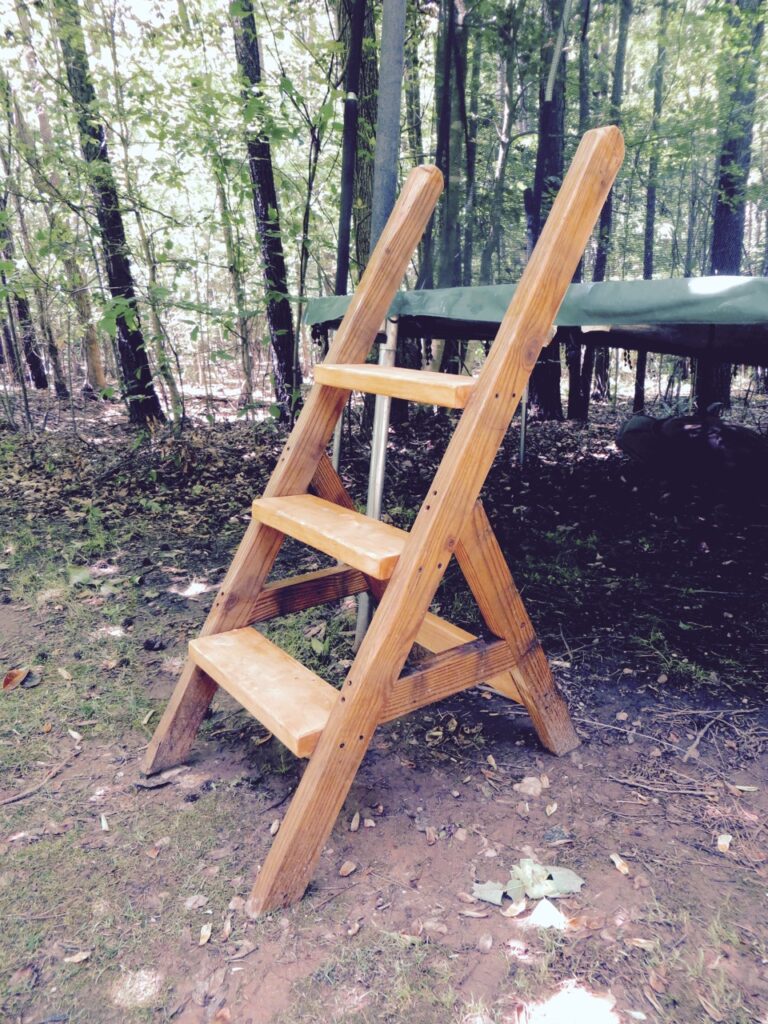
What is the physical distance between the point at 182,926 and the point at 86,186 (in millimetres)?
6761

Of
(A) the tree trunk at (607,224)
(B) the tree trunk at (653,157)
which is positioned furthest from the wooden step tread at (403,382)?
(A) the tree trunk at (607,224)

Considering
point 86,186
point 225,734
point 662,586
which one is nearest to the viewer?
point 225,734

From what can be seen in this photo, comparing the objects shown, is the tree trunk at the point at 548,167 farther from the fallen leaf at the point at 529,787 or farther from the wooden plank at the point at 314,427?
the fallen leaf at the point at 529,787

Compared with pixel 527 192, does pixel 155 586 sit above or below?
below

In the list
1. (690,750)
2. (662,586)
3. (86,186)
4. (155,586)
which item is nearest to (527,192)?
(86,186)

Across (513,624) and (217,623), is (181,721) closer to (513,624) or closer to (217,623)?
(217,623)

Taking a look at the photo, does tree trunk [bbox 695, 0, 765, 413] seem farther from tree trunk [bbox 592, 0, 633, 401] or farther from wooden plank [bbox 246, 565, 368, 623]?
wooden plank [bbox 246, 565, 368, 623]

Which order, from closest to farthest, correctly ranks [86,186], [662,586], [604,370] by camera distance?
[662,586] < [86,186] < [604,370]

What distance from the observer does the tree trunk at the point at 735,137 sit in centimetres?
926

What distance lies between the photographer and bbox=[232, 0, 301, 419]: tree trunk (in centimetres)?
527

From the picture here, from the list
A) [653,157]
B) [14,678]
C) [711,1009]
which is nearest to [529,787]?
[711,1009]

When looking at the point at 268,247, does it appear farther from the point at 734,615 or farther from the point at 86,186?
the point at 734,615

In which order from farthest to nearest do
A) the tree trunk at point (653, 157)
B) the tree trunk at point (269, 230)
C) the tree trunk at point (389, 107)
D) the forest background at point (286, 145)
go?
the tree trunk at point (653, 157) → the tree trunk at point (269, 230) → the forest background at point (286, 145) → the tree trunk at point (389, 107)

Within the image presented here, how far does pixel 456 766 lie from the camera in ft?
7.29
